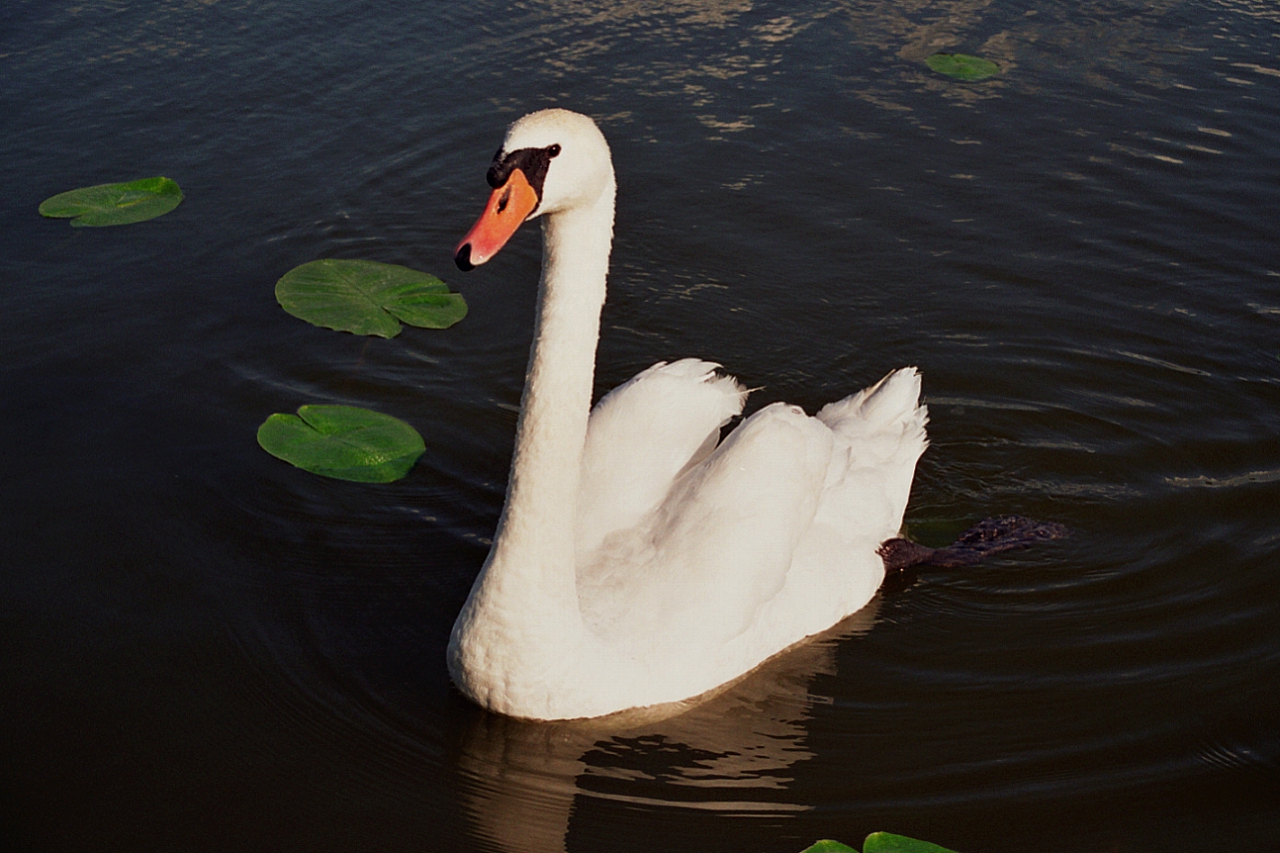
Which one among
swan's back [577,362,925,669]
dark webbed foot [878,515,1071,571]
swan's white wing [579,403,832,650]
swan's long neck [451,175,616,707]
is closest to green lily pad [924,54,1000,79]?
dark webbed foot [878,515,1071,571]

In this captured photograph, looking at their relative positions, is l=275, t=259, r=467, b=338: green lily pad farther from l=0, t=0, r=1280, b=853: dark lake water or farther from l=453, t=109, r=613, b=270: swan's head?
l=453, t=109, r=613, b=270: swan's head

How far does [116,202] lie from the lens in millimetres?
9438

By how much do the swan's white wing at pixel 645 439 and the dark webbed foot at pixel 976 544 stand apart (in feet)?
3.48

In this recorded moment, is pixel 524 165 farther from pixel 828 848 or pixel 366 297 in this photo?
pixel 366 297

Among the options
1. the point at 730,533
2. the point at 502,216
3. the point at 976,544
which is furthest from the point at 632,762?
the point at 976,544

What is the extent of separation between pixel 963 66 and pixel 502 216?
338 inches

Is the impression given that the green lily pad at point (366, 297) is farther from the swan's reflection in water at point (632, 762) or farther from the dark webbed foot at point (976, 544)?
the swan's reflection in water at point (632, 762)

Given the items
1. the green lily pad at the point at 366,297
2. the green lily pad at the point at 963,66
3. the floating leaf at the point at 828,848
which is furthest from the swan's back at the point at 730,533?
the green lily pad at the point at 963,66

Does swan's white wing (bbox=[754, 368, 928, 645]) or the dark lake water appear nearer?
the dark lake water

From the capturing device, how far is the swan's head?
442cm

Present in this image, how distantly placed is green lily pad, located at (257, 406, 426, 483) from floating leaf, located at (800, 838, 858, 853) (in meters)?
3.17

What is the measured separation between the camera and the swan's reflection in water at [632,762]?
5.02m

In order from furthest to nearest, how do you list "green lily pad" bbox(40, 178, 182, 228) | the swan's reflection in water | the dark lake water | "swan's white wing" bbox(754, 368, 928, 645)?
"green lily pad" bbox(40, 178, 182, 228)
"swan's white wing" bbox(754, 368, 928, 645)
the dark lake water
the swan's reflection in water

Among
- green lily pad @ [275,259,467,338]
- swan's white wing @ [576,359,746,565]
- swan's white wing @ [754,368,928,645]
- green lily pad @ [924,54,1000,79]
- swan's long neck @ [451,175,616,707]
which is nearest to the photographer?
swan's long neck @ [451,175,616,707]
